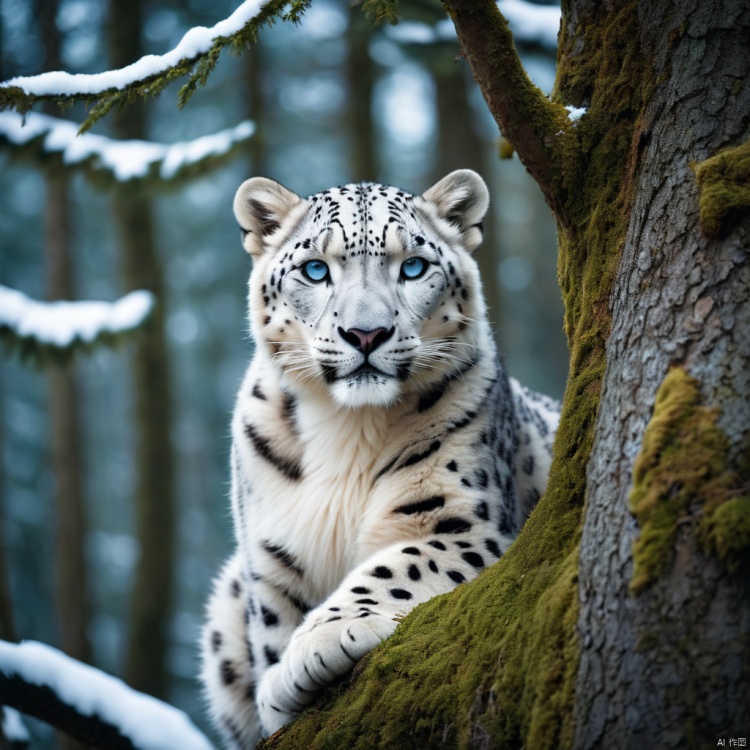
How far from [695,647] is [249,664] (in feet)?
16.3

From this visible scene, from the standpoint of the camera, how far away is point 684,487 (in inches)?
112

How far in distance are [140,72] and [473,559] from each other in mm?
2986

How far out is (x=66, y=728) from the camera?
5812mm

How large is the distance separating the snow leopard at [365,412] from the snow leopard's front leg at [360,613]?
0.6 inches

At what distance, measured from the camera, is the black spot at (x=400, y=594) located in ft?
15.5

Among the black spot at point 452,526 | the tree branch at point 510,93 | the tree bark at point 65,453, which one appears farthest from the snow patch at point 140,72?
the tree bark at point 65,453

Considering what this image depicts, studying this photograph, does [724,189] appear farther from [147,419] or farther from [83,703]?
[147,419]

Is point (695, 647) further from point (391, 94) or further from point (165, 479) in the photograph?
point (391, 94)

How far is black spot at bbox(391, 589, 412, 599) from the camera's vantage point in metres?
4.73

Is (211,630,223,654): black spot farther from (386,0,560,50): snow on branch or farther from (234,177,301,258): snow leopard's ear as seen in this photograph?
(386,0,560,50): snow on branch

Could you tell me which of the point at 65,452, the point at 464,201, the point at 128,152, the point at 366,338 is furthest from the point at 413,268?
the point at 65,452

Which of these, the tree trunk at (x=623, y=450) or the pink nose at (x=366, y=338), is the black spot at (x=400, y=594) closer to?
the tree trunk at (x=623, y=450)

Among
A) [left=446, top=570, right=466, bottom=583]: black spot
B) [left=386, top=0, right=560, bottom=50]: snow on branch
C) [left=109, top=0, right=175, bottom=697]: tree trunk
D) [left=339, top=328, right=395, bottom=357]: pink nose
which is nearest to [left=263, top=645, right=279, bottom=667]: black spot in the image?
[left=446, top=570, right=466, bottom=583]: black spot

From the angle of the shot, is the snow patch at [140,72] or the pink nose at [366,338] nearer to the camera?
the snow patch at [140,72]
